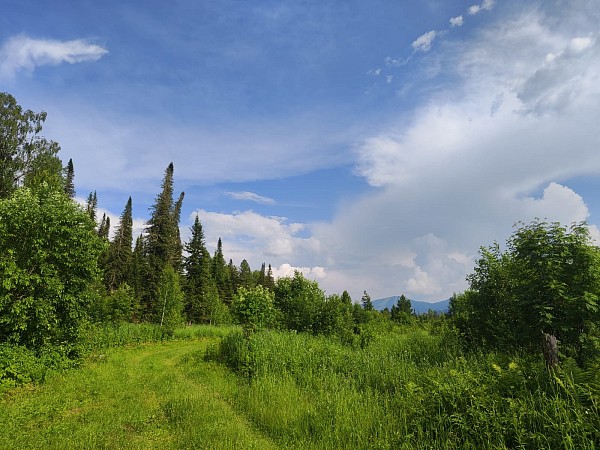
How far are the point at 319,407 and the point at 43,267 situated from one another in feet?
39.7

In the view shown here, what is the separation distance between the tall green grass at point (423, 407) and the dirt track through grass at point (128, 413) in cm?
101

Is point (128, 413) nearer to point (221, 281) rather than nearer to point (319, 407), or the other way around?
point (319, 407)

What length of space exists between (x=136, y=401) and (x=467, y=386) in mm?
9021

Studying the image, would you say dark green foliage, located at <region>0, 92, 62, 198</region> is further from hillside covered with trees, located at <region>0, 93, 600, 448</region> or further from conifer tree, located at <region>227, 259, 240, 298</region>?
conifer tree, located at <region>227, 259, 240, 298</region>

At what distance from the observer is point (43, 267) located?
13656 mm

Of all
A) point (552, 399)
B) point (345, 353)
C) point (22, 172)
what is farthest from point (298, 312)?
point (22, 172)

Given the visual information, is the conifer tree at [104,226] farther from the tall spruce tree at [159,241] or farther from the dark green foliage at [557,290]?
the dark green foliage at [557,290]

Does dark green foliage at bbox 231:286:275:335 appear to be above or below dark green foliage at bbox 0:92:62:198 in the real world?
below

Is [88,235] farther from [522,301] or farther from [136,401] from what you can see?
[522,301]

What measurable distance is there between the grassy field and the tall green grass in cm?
3

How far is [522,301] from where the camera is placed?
10.5 m

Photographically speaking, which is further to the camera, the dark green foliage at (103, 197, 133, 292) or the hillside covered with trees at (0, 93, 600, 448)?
the dark green foliage at (103, 197, 133, 292)

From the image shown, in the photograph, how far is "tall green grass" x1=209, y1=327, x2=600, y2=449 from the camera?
5.62 m

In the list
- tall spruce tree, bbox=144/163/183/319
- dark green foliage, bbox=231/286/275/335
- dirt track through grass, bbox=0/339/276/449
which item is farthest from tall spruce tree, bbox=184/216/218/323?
dirt track through grass, bbox=0/339/276/449
